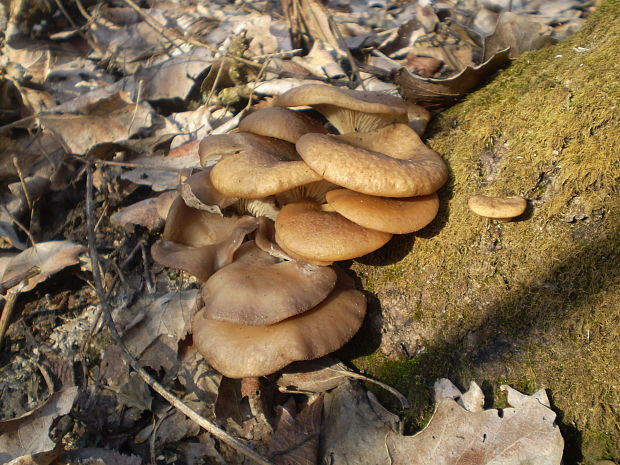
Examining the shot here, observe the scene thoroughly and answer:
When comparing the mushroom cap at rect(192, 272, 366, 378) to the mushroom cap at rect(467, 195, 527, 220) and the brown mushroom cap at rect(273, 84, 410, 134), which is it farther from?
the brown mushroom cap at rect(273, 84, 410, 134)

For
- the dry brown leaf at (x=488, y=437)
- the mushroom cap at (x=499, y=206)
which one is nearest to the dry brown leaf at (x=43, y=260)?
the dry brown leaf at (x=488, y=437)

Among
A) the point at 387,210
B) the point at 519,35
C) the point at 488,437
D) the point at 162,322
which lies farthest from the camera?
the point at 162,322

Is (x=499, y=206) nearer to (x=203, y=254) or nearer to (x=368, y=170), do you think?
(x=368, y=170)

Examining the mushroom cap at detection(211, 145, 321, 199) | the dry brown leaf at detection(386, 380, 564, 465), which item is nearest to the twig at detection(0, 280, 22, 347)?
the mushroom cap at detection(211, 145, 321, 199)

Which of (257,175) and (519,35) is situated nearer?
(257,175)

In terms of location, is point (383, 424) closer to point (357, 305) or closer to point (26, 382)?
→ point (357, 305)

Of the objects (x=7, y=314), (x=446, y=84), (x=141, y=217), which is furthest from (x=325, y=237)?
(x=7, y=314)
